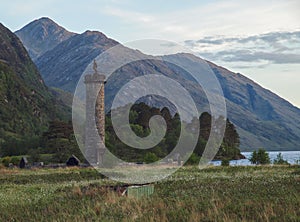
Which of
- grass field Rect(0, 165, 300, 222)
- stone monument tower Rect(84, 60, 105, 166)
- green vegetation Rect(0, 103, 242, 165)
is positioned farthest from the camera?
green vegetation Rect(0, 103, 242, 165)

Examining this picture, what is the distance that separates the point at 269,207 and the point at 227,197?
13.9 ft

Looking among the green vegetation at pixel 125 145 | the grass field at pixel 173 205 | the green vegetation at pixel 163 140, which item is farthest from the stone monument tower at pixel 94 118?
the grass field at pixel 173 205

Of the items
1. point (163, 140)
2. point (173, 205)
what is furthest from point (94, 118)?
point (173, 205)

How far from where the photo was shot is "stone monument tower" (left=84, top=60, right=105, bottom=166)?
79300 mm

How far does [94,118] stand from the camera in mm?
79938

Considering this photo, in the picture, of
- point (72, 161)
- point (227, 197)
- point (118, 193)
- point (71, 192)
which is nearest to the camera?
point (227, 197)

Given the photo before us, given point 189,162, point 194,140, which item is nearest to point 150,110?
point 194,140

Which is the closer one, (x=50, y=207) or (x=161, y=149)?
(x=50, y=207)

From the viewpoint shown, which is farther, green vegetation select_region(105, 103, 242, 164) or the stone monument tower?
green vegetation select_region(105, 103, 242, 164)

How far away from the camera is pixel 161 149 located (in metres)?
99.4

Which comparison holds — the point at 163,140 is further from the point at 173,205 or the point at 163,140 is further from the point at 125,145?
the point at 173,205

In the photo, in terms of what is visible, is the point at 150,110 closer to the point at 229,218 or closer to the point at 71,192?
the point at 71,192

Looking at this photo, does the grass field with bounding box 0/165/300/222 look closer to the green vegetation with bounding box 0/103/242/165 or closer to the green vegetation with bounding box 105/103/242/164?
the green vegetation with bounding box 0/103/242/165

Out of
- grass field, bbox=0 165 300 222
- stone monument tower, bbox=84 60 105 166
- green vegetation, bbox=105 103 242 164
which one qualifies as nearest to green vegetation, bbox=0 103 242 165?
green vegetation, bbox=105 103 242 164
